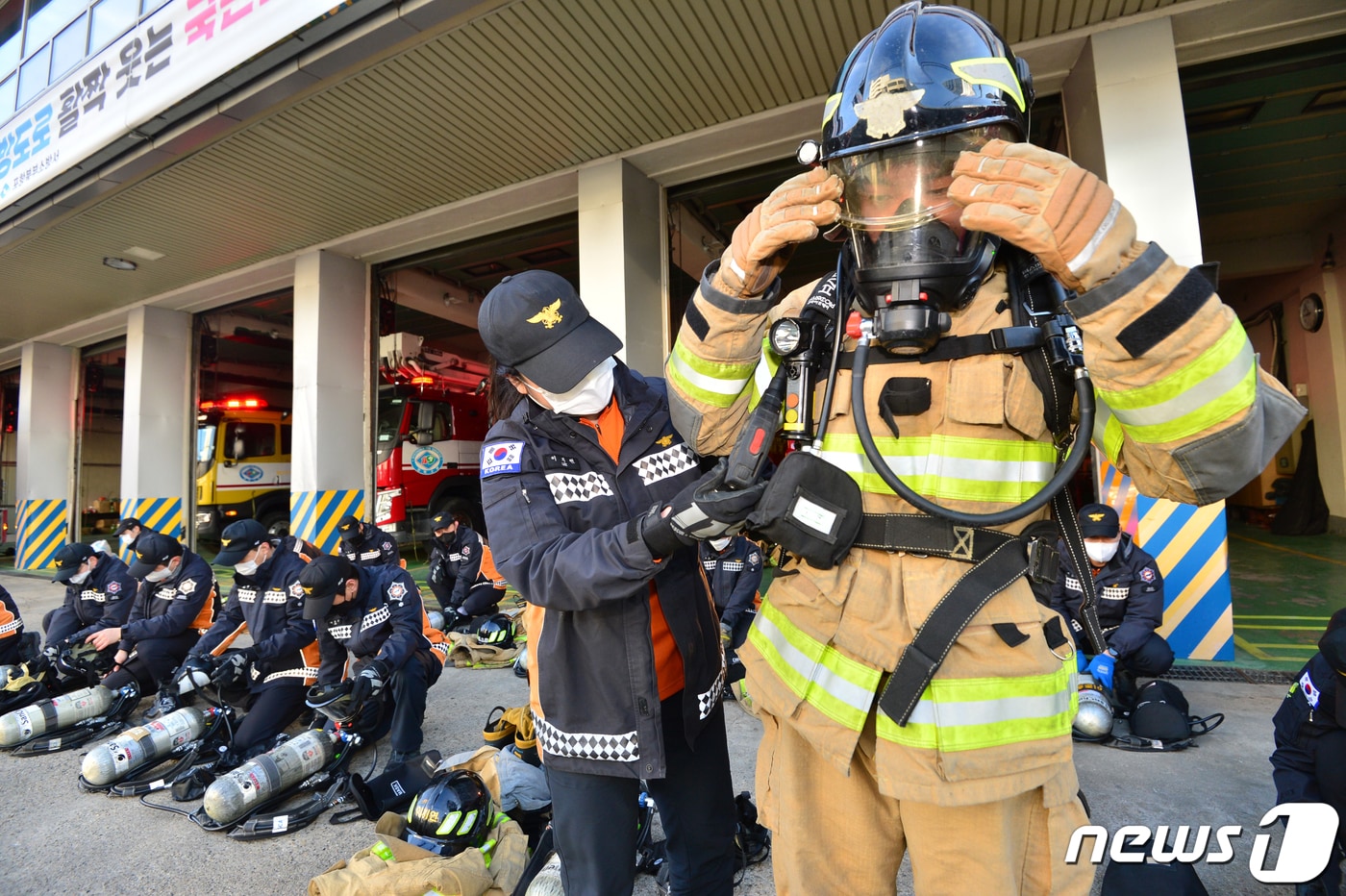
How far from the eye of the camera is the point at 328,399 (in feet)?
24.6

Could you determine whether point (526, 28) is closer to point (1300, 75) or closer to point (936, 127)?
point (936, 127)

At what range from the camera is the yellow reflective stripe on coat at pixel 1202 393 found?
0.88 m

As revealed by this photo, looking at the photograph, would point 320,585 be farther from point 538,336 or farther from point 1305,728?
point 1305,728

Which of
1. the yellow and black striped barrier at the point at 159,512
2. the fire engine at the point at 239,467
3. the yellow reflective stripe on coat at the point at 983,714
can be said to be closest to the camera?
the yellow reflective stripe on coat at the point at 983,714

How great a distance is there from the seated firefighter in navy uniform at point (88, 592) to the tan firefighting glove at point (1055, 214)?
6542 millimetres

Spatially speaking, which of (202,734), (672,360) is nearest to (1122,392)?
(672,360)

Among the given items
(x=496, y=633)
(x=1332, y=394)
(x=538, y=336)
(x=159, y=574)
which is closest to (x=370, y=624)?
(x=496, y=633)

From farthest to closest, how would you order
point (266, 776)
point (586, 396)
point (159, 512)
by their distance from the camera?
point (159, 512) < point (266, 776) < point (586, 396)

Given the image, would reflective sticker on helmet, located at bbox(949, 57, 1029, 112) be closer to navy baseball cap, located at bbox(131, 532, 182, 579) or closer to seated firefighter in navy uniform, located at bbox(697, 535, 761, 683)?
seated firefighter in navy uniform, located at bbox(697, 535, 761, 683)

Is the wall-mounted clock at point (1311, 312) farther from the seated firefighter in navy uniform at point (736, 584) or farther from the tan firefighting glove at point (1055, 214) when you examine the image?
the tan firefighting glove at point (1055, 214)

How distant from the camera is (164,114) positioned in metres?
5.09

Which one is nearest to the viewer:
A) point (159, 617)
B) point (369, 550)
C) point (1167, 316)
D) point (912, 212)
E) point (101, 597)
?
point (1167, 316)

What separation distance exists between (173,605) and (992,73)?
19.2 ft

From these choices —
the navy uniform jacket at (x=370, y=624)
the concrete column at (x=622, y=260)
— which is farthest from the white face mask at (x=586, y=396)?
the concrete column at (x=622, y=260)
